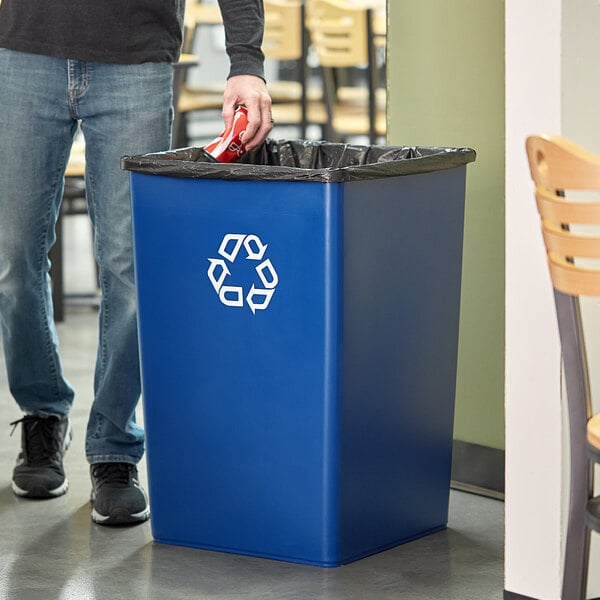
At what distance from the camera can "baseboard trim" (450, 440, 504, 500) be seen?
264 cm

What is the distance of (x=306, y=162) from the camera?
256cm

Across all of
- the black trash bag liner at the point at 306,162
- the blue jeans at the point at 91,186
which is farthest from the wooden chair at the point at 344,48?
the blue jeans at the point at 91,186

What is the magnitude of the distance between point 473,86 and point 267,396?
2.79ft

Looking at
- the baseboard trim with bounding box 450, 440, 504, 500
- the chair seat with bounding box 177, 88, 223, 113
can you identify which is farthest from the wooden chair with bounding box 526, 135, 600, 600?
the chair seat with bounding box 177, 88, 223, 113

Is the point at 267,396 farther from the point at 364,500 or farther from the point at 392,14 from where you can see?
the point at 392,14

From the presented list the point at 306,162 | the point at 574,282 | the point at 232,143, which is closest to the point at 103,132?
the point at 232,143

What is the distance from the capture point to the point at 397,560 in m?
2.27

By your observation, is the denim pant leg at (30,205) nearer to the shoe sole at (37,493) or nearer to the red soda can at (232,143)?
the shoe sole at (37,493)

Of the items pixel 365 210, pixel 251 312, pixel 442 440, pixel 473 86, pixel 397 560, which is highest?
pixel 473 86

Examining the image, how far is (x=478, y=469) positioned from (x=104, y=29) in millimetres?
1180

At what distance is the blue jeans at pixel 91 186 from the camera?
2.39 metres

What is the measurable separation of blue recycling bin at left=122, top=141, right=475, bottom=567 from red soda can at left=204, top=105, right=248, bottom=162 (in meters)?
0.05

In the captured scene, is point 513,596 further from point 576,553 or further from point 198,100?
point 198,100

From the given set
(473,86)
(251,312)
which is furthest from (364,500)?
(473,86)
